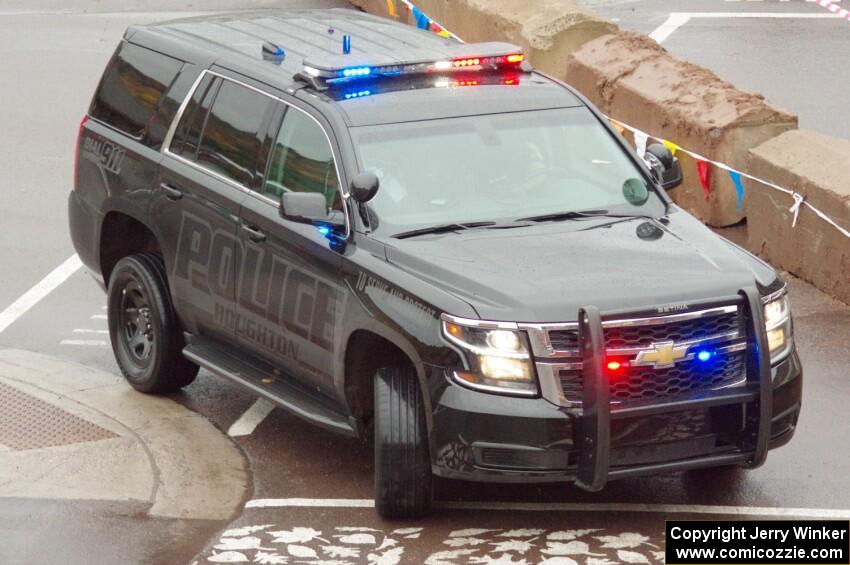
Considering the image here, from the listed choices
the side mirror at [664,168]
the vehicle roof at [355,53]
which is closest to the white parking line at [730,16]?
the vehicle roof at [355,53]

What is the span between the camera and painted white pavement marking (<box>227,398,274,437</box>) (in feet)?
31.4

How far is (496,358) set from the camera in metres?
7.36

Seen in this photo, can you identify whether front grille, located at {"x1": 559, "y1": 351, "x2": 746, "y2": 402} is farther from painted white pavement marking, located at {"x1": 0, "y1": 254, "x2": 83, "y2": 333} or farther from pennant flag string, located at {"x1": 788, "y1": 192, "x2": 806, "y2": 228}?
painted white pavement marking, located at {"x1": 0, "y1": 254, "x2": 83, "y2": 333}

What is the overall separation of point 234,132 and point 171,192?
574 millimetres

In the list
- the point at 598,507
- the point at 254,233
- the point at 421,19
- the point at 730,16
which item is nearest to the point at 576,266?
the point at 598,507

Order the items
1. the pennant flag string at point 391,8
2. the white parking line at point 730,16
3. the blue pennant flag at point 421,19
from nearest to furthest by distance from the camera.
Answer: the blue pennant flag at point 421,19 < the pennant flag string at point 391,8 < the white parking line at point 730,16

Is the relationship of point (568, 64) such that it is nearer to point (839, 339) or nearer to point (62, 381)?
point (839, 339)

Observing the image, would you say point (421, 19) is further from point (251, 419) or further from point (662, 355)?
point (662, 355)

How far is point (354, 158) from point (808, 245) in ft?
14.7

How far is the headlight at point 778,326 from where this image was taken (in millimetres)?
7789

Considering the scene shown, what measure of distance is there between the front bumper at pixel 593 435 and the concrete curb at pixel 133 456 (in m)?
1.50

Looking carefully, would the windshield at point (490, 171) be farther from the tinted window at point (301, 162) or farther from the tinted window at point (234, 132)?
the tinted window at point (234, 132)

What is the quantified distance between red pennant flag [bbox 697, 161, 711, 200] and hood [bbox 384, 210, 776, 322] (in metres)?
4.59

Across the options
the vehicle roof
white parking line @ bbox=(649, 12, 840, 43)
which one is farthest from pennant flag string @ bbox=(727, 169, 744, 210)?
white parking line @ bbox=(649, 12, 840, 43)
